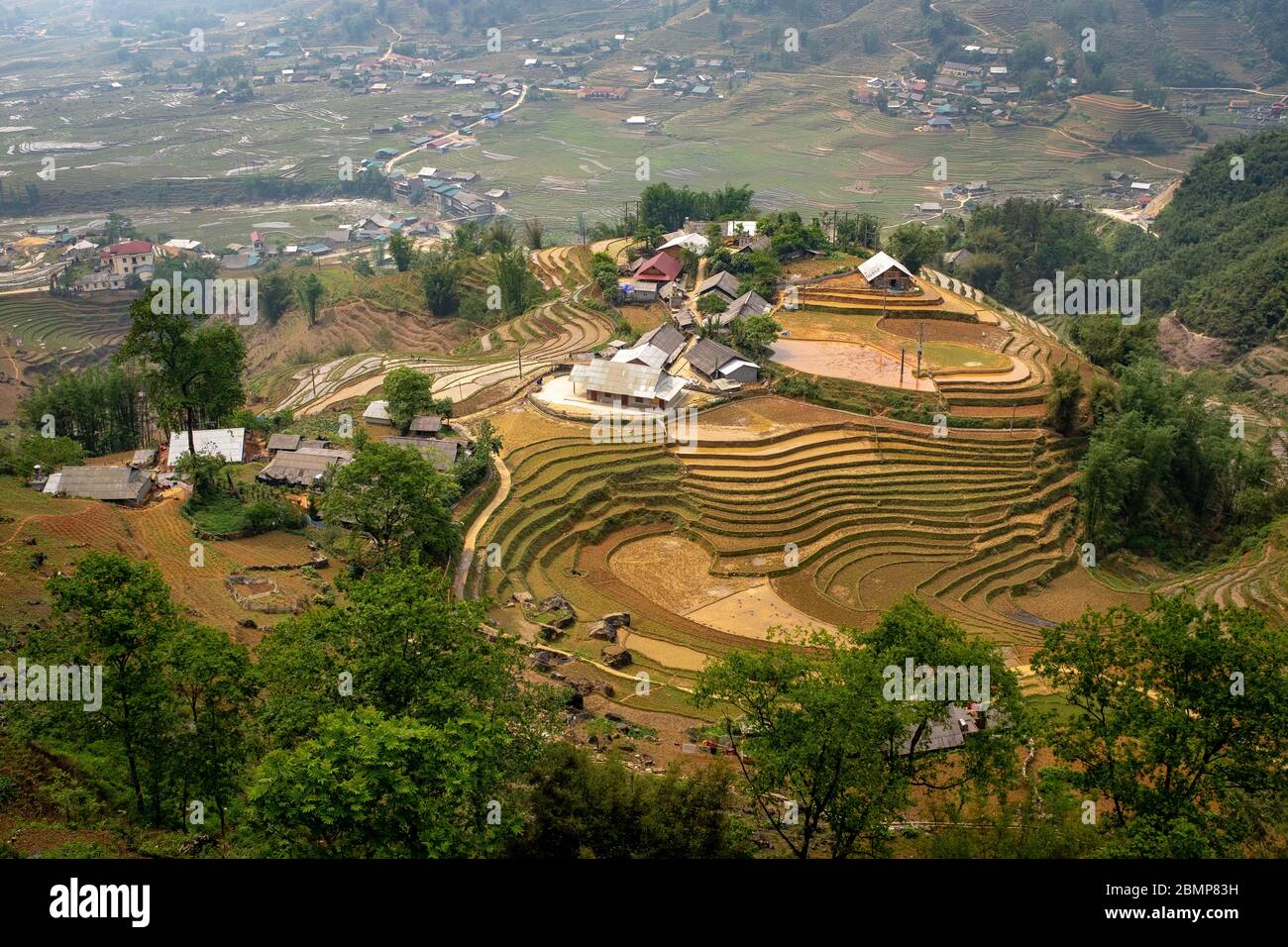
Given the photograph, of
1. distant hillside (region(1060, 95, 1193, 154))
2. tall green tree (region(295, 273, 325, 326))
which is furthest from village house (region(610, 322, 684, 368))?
distant hillside (region(1060, 95, 1193, 154))

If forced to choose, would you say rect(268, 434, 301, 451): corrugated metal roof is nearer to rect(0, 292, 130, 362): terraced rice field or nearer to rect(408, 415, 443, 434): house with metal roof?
rect(408, 415, 443, 434): house with metal roof

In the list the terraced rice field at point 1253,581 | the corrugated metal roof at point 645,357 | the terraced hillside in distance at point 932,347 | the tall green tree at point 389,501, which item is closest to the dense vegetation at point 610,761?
the tall green tree at point 389,501

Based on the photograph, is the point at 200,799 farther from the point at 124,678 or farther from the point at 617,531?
the point at 617,531

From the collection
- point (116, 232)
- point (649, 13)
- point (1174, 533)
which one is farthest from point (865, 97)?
point (1174, 533)

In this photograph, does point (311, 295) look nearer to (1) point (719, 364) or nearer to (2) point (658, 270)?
(2) point (658, 270)

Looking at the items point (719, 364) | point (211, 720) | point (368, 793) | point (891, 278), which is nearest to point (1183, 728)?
point (368, 793)

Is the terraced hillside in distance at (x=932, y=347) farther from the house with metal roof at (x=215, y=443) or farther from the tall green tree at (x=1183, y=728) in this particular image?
the tall green tree at (x=1183, y=728)
